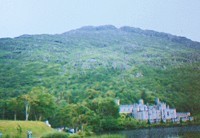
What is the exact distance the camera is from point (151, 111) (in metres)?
40.0

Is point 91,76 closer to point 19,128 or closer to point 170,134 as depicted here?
point 170,134

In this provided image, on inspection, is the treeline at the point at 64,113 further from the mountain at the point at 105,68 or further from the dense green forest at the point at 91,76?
the mountain at the point at 105,68

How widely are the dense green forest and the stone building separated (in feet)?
3.71

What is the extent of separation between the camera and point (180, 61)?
5106cm

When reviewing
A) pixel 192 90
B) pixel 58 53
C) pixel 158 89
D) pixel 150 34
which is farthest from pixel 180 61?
pixel 150 34

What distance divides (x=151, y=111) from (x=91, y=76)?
1106 cm

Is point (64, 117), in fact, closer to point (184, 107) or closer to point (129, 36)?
point (184, 107)

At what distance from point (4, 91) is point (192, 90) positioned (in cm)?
1889

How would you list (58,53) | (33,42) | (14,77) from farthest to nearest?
1. (33,42)
2. (58,53)
3. (14,77)

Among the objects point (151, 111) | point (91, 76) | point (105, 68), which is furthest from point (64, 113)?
point (105, 68)

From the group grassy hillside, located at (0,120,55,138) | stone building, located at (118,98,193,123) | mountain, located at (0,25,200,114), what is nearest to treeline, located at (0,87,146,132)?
grassy hillside, located at (0,120,55,138)

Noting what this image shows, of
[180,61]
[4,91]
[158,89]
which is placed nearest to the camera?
[4,91]

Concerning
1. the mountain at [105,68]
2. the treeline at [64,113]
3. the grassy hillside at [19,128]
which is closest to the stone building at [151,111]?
the mountain at [105,68]

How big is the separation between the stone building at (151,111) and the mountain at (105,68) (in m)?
1.24
